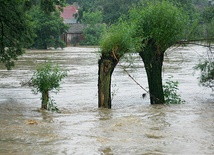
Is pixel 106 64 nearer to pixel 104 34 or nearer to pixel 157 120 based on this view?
pixel 104 34

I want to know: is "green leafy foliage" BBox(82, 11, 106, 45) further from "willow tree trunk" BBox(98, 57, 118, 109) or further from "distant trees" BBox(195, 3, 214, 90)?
"willow tree trunk" BBox(98, 57, 118, 109)

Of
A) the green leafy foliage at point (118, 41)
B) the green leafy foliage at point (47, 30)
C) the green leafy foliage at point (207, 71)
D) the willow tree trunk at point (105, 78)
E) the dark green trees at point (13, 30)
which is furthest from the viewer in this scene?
the green leafy foliage at point (47, 30)

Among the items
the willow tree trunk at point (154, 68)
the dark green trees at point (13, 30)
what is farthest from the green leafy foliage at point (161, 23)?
the dark green trees at point (13, 30)

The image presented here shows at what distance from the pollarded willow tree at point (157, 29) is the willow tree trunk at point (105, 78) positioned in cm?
156

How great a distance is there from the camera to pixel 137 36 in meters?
19.0

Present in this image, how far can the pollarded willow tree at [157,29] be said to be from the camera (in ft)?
63.2

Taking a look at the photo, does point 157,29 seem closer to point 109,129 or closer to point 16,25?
point 109,129

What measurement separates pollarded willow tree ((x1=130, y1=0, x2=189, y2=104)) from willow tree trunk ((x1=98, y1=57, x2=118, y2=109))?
5.12ft

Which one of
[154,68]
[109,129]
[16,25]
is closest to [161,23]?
[154,68]

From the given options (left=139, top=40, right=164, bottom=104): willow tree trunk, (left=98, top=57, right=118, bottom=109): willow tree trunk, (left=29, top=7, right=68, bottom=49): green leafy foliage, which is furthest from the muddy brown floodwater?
(left=29, top=7, right=68, bottom=49): green leafy foliage

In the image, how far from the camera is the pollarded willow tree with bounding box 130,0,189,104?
19266 millimetres

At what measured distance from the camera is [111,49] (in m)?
18.1

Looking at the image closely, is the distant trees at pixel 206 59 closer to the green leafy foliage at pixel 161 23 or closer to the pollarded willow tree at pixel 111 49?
the green leafy foliage at pixel 161 23

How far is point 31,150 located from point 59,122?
4918 mm
